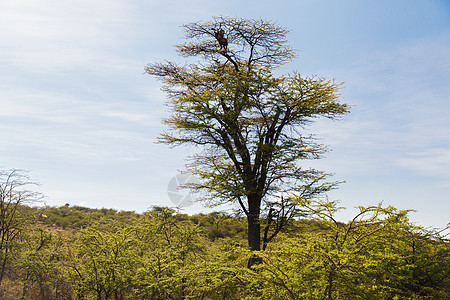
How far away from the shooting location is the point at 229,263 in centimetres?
1001

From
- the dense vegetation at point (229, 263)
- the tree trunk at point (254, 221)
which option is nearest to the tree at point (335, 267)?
the dense vegetation at point (229, 263)

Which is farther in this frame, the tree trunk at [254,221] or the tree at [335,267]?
the tree trunk at [254,221]

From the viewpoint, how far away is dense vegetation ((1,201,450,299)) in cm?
709

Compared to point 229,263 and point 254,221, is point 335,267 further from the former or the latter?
point 254,221

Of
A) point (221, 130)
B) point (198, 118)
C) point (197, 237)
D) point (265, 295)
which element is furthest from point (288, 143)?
point (265, 295)

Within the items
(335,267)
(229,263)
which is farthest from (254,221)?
(335,267)

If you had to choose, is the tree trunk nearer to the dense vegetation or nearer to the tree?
the dense vegetation

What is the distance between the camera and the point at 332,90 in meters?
15.4

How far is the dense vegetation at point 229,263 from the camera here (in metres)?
7.09

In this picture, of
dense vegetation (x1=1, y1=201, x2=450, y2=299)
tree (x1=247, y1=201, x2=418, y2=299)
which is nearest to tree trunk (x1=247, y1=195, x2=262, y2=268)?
dense vegetation (x1=1, y1=201, x2=450, y2=299)

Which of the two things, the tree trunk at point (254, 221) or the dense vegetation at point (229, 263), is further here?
the tree trunk at point (254, 221)

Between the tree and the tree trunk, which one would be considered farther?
the tree trunk

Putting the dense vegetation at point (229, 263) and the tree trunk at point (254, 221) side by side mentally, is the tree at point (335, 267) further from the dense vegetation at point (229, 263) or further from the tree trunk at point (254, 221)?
the tree trunk at point (254, 221)

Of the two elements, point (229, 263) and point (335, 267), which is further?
point (229, 263)
